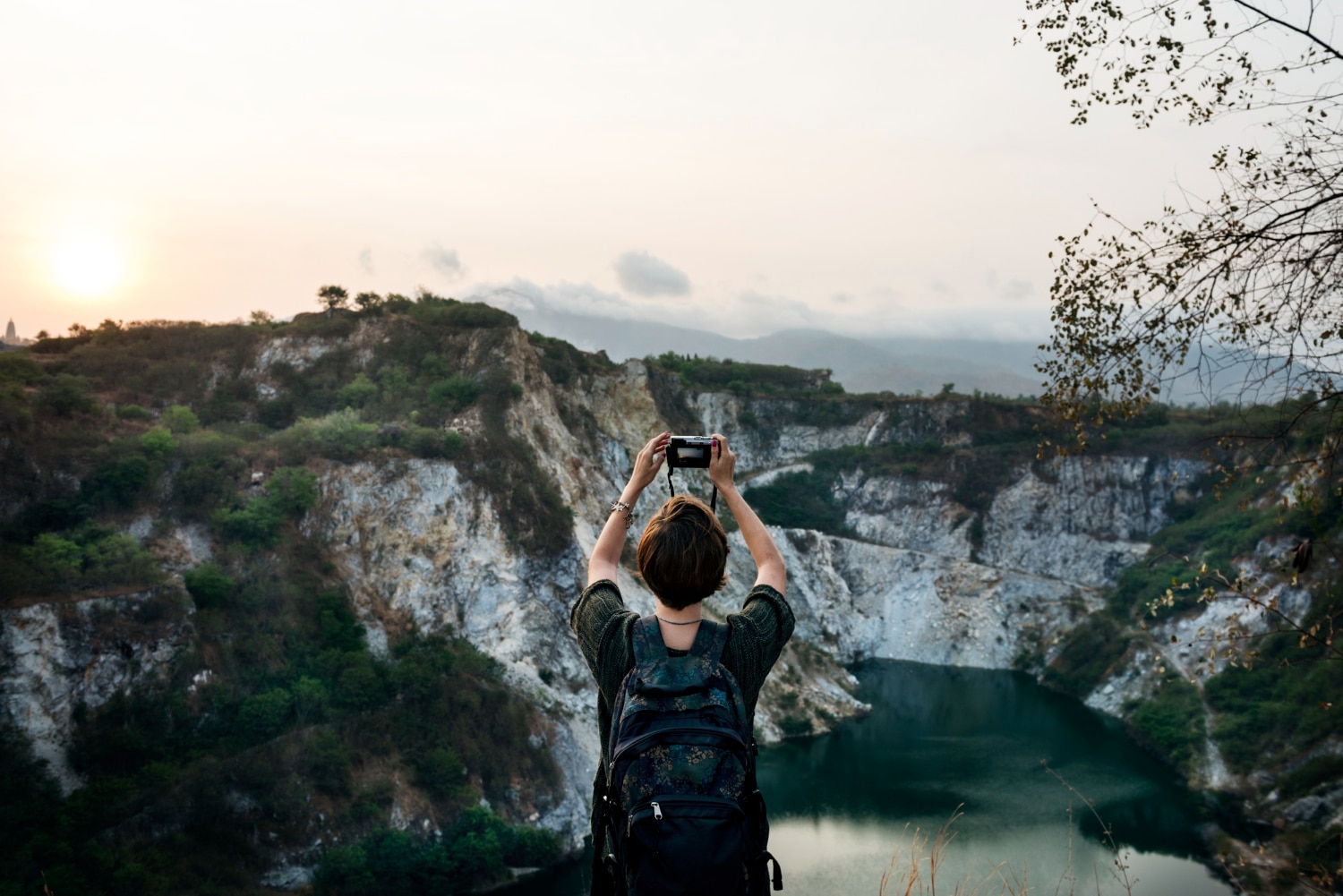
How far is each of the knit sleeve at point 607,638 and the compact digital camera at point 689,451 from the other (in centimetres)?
58

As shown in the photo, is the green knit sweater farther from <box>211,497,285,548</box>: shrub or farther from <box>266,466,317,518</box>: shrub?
<box>266,466,317,518</box>: shrub

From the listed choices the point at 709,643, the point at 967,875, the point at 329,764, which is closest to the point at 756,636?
the point at 709,643

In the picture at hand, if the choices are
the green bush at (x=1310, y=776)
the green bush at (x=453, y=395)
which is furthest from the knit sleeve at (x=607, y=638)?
the green bush at (x=1310, y=776)

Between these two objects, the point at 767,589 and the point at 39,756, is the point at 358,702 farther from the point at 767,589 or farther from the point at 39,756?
the point at 767,589

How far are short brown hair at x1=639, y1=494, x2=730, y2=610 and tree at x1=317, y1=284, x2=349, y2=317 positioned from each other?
38.0 metres

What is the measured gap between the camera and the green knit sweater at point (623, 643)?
2.38m

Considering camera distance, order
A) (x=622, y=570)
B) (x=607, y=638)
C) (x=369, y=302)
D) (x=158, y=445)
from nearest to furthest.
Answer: (x=607, y=638) → (x=158, y=445) → (x=622, y=570) → (x=369, y=302)

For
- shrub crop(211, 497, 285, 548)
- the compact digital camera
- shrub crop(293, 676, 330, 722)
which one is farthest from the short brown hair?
shrub crop(211, 497, 285, 548)

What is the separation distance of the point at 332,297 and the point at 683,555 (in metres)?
38.4

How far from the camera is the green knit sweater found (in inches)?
93.5

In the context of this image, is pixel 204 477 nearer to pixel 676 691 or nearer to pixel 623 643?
pixel 623 643

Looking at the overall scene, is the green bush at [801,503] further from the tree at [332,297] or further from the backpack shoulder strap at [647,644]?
the backpack shoulder strap at [647,644]

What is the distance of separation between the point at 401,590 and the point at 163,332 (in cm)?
1580

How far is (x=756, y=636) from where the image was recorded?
7.97ft
